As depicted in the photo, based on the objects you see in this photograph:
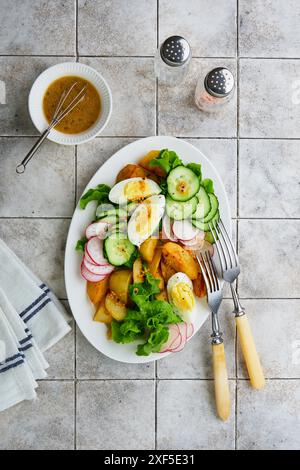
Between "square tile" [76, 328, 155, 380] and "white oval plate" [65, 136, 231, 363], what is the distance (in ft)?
0.28

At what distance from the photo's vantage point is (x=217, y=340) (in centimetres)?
163

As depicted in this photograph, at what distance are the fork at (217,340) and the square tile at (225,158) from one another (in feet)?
0.75

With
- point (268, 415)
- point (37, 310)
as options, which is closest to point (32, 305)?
point (37, 310)

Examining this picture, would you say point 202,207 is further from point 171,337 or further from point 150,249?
point 171,337

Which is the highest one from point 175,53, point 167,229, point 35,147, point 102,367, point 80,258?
point 175,53

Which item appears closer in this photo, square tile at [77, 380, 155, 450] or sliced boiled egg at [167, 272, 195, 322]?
sliced boiled egg at [167, 272, 195, 322]

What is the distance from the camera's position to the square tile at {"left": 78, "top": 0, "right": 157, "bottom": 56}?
1.68 metres

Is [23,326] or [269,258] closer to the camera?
[23,326]

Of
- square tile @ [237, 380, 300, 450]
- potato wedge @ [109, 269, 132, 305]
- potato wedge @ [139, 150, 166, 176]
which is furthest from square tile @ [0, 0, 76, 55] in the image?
square tile @ [237, 380, 300, 450]

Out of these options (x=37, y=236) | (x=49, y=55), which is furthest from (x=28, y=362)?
(x=49, y=55)

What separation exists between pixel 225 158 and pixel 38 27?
749mm

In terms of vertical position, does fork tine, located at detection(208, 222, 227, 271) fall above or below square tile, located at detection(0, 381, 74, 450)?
above

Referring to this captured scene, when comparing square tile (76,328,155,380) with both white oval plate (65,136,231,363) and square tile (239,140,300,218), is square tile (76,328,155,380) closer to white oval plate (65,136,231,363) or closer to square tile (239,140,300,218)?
white oval plate (65,136,231,363)

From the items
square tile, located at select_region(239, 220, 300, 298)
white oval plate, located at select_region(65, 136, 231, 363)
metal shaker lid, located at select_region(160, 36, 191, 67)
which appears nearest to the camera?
metal shaker lid, located at select_region(160, 36, 191, 67)
